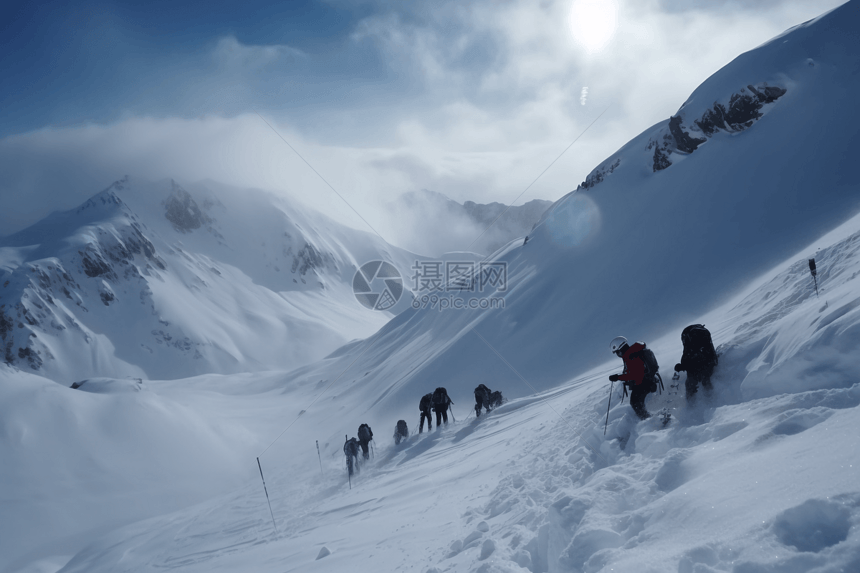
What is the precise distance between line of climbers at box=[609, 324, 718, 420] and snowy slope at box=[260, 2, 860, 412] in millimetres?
12152

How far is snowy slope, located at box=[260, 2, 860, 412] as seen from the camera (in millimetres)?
19016

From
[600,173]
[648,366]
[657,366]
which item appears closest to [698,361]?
[657,366]

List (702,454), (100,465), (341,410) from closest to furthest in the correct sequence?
(702,454) < (100,465) < (341,410)

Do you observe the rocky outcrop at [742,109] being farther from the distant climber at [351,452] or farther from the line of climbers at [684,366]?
the distant climber at [351,452]

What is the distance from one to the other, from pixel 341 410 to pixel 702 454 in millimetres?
26913

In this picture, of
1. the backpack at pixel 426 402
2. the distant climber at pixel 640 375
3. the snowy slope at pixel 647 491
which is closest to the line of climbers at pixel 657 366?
the distant climber at pixel 640 375

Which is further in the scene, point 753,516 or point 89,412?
point 89,412

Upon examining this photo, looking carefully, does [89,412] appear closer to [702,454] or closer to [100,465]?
[100,465]

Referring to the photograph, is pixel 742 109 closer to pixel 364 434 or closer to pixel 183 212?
pixel 364 434

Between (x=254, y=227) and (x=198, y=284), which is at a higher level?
(x=254, y=227)

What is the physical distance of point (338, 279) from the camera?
553 feet

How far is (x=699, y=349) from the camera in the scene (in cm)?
640

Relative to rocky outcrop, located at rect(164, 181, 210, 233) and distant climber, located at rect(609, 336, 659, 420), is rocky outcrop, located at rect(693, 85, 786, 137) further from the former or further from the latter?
rocky outcrop, located at rect(164, 181, 210, 233)

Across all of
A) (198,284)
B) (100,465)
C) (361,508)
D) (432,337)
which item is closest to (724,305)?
(361,508)
